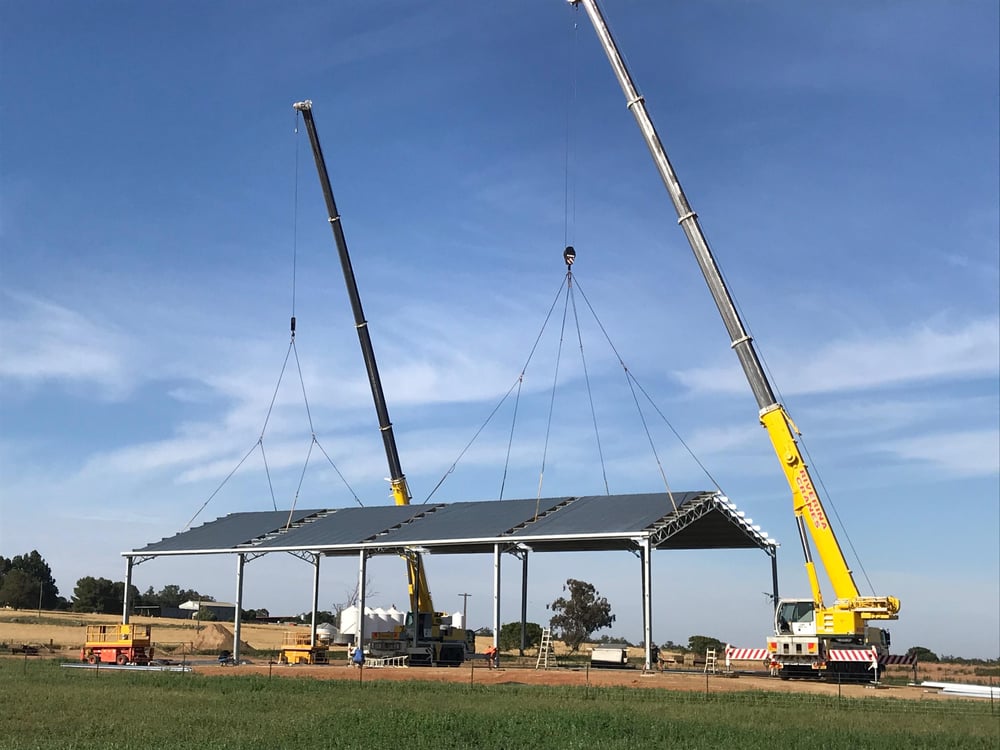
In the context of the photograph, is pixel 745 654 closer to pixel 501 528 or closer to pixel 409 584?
pixel 501 528

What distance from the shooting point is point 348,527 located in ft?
181

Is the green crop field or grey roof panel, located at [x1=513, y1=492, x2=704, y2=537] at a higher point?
grey roof panel, located at [x1=513, y1=492, x2=704, y2=537]

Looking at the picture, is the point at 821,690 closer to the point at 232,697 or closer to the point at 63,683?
the point at 232,697

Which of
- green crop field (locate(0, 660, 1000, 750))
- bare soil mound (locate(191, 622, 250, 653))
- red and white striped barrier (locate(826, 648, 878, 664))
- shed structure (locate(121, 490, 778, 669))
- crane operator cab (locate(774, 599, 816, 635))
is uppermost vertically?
shed structure (locate(121, 490, 778, 669))

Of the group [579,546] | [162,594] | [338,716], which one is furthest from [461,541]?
[162,594]

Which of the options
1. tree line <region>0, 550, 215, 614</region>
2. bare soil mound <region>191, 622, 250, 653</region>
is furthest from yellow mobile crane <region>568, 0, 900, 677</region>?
tree line <region>0, 550, 215, 614</region>

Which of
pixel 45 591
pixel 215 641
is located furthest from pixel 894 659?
pixel 45 591

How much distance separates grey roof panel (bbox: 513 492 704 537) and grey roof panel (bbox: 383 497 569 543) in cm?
98

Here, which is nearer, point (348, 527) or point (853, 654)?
point (853, 654)

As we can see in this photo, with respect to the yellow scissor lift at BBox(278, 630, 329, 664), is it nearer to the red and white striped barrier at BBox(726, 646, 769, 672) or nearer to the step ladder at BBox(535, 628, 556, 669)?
the step ladder at BBox(535, 628, 556, 669)

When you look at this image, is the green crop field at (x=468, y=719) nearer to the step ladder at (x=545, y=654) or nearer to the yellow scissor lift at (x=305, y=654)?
the step ladder at (x=545, y=654)

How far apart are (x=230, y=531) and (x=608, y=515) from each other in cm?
2420

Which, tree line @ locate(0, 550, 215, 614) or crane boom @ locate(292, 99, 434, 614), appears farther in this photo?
tree line @ locate(0, 550, 215, 614)

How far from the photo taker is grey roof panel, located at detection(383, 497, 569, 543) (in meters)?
48.3
